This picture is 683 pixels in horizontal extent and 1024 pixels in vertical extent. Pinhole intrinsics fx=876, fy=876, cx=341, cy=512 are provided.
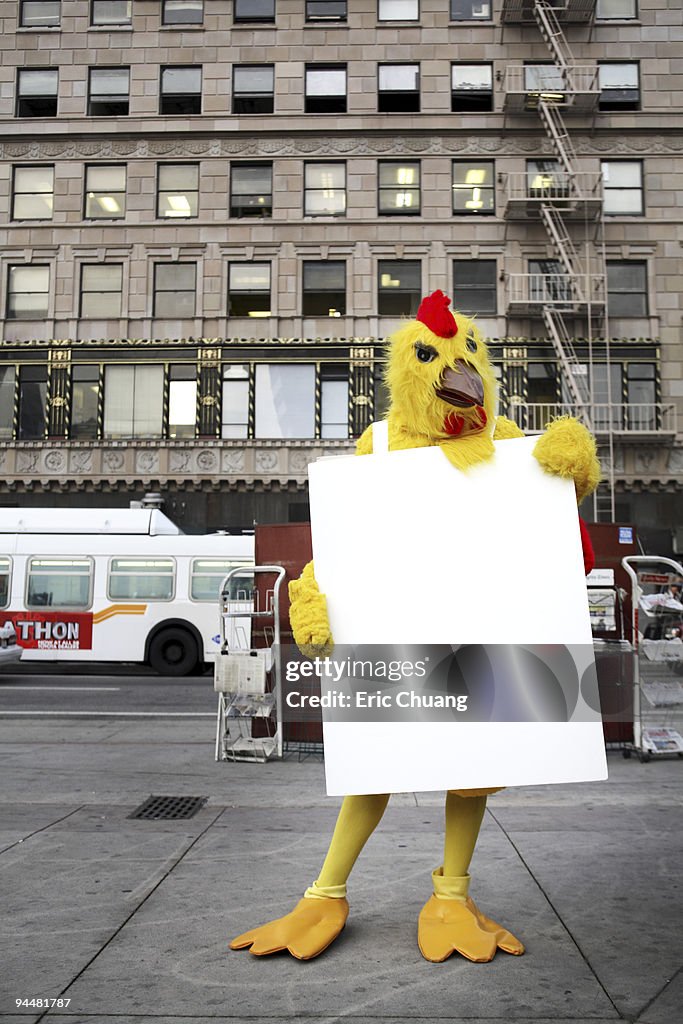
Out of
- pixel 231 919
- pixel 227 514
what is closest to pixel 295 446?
pixel 227 514

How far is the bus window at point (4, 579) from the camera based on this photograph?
56.7 ft

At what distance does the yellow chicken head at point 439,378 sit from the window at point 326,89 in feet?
79.8

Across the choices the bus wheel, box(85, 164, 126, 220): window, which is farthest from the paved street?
box(85, 164, 126, 220): window

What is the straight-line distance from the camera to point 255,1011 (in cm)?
284

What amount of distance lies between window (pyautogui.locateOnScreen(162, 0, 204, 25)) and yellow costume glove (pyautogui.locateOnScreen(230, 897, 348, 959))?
27823 millimetres

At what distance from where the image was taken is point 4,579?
17.4 meters

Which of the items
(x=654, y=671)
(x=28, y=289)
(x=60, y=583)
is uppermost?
(x=28, y=289)

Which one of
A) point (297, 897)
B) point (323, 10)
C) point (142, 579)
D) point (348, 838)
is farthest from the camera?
point (323, 10)

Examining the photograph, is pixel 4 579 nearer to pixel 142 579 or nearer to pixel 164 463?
pixel 142 579

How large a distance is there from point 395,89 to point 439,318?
2467 centimetres

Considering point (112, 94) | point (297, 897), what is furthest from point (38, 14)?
point (297, 897)

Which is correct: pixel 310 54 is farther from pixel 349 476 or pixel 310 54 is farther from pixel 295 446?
pixel 349 476

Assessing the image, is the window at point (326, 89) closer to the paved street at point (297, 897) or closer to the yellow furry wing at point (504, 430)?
the paved street at point (297, 897)

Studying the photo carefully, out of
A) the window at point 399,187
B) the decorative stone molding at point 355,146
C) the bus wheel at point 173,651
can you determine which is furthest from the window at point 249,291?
the bus wheel at point 173,651
